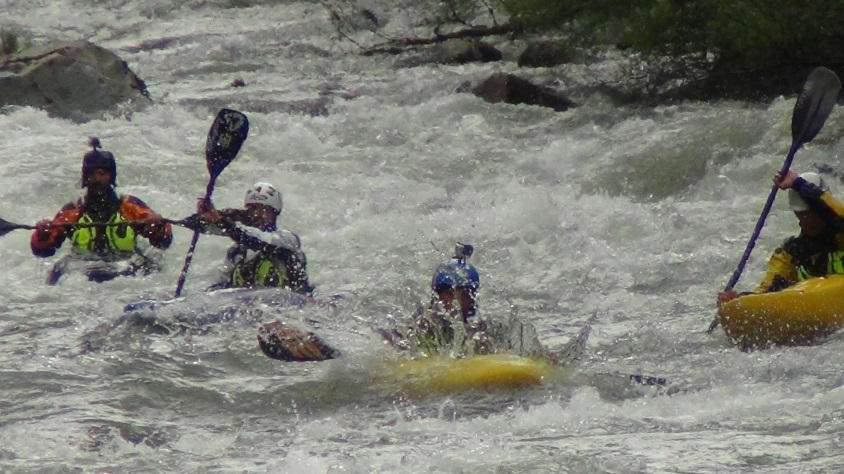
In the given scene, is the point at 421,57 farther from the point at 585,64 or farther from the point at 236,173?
the point at 236,173

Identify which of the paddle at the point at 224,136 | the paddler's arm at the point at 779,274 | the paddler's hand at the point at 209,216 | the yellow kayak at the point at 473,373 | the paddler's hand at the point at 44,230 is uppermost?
the paddle at the point at 224,136

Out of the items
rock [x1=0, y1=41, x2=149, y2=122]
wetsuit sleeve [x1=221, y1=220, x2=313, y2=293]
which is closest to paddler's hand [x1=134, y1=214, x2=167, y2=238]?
wetsuit sleeve [x1=221, y1=220, x2=313, y2=293]

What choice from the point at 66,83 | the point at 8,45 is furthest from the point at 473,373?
the point at 8,45

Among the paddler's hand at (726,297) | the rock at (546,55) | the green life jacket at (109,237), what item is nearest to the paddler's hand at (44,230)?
the green life jacket at (109,237)

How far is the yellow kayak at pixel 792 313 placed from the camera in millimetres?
6605

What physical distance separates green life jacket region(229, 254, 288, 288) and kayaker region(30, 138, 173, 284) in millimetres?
979

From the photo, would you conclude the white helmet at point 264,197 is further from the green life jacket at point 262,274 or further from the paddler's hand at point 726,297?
the paddler's hand at point 726,297

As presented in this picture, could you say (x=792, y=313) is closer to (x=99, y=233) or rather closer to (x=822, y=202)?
(x=822, y=202)

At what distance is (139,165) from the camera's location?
37.9ft

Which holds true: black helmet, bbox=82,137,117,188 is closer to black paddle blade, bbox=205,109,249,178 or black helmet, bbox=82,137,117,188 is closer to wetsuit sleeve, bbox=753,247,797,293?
black paddle blade, bbox=205,109,249,178

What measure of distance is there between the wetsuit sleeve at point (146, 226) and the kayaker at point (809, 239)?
2.95 meters

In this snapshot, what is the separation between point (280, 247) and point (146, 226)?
43.8 inches

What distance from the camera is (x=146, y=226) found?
314 inches

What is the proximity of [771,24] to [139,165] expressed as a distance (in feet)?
16.3
